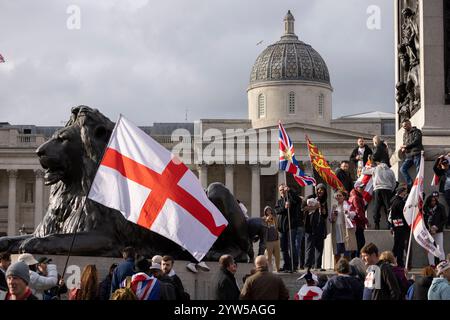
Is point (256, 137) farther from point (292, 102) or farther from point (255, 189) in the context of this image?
point (292, 102)

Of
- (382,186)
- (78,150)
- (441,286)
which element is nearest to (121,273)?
(78,150)

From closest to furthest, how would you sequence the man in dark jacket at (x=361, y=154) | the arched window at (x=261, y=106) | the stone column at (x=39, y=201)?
the man in dark jacket at (x=361, y=154) < the stone column at (x=39, y=201) < the arched window at (x=261, y=106)

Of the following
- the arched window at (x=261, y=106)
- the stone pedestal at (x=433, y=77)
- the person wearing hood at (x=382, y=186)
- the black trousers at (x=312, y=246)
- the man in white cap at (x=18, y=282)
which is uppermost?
the arched window at (x=261, y=106)

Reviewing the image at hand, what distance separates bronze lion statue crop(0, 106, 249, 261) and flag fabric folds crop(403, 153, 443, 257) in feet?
9.16

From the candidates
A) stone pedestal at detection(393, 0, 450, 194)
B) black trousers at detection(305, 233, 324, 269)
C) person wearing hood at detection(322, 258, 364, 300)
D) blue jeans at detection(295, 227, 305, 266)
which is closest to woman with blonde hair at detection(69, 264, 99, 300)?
person wearing hood at detection(322, 258, 364, 300)

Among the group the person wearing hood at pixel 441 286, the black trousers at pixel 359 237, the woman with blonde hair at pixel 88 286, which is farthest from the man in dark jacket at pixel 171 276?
the black trousers at pixel 359 237

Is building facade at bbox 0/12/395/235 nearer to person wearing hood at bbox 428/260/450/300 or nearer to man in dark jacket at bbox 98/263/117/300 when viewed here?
man in dark jacket at bbox 98/263/117/300

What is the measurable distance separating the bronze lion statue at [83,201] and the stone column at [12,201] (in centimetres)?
8777

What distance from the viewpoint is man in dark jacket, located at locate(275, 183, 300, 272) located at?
20.0m

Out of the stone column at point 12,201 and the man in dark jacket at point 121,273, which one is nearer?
the man in dark jacket at point 121,273

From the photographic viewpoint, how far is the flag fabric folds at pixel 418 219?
647 inches

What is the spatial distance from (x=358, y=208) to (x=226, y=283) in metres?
7.46

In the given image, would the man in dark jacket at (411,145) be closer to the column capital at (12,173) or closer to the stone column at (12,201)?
the stone column at (12,201)

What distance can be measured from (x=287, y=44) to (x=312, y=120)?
23.3ft
